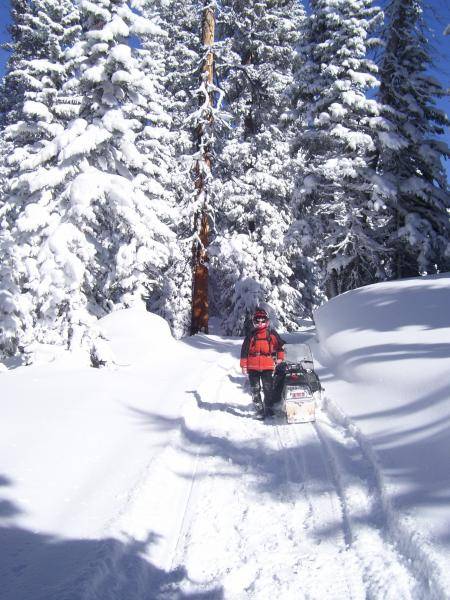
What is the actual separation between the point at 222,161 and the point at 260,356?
14.2m

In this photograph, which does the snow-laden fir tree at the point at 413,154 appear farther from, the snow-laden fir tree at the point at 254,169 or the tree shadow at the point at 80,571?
the tree shadow at the point at 80,571

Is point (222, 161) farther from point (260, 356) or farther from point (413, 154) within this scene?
point (260, 356)

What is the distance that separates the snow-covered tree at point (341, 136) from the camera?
14867 millimetres

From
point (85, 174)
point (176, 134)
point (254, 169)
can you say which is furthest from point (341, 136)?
point (176, 134)

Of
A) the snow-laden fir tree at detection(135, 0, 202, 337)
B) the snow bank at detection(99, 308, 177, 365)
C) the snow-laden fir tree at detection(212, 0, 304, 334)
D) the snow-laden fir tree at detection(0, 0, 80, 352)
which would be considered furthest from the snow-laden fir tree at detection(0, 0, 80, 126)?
the snow bank at detection(99, 308, 177, 365)

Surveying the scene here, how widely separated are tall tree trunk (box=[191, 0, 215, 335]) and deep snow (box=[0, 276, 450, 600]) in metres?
9.36

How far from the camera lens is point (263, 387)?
27.0ft

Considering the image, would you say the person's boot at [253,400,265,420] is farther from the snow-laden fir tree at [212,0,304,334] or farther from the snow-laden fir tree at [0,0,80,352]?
the snow-laden fir tree at [212,0,304,334]

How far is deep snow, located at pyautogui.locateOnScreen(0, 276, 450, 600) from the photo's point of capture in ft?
11.2

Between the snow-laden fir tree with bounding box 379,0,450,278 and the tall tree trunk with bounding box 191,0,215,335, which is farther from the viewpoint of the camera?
the tall tree trunk with bounding box 191,0,215,335

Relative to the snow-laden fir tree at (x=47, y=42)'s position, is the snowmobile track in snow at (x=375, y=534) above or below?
below

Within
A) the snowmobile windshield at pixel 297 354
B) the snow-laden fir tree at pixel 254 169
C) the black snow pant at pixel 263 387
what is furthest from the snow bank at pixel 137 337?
the black snow pant at pixel 263 387

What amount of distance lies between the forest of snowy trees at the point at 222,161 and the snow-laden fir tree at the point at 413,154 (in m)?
0.07

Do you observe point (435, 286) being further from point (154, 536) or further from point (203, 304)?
point (203, 304)
